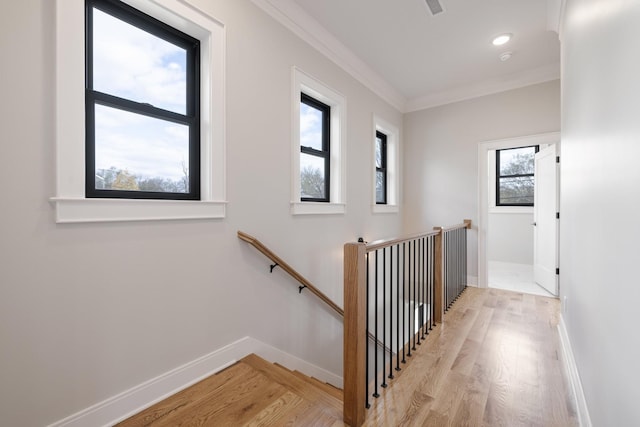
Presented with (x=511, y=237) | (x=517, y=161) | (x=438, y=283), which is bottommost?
(x=438, y=283)

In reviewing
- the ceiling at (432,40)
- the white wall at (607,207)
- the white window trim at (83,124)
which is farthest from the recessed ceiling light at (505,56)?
the white window trim at (83,124)

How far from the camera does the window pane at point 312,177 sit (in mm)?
3000

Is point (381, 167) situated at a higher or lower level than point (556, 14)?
lower

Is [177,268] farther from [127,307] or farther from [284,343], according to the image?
[284,343]

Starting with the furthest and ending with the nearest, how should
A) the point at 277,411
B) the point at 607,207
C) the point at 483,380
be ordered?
the point at 483,380, the point at 277,411, the point at 607,207

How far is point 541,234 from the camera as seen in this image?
412 cm

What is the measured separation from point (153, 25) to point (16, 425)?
87.7 inches

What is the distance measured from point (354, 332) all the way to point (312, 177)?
1950 mm

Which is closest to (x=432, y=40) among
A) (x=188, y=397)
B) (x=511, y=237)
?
A: (x=188, y=397)

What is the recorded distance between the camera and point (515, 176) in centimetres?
580

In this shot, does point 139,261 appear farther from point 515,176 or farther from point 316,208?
point 515,176

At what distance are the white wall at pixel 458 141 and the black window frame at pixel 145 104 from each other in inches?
147

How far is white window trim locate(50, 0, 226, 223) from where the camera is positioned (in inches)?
53.4

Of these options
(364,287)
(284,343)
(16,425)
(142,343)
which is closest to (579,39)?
(364,287)
